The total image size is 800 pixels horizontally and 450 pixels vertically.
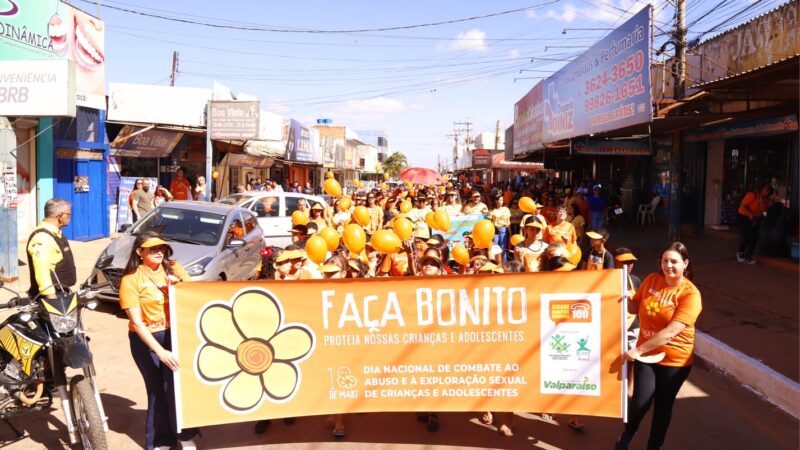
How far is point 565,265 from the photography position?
18.7 feet

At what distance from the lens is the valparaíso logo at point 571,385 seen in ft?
14.9

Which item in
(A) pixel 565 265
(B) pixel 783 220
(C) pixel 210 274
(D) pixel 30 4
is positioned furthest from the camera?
(D) pixel 30 4

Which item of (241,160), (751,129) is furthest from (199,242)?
(241,160)

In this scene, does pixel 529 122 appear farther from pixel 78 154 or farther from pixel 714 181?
pixel 78 154

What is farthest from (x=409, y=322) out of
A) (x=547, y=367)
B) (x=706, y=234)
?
(x=706, y=234)

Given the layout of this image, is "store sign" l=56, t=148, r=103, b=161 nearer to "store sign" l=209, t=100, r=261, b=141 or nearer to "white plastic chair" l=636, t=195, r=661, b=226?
"store sign" l=209, t=100, r=261, b=141

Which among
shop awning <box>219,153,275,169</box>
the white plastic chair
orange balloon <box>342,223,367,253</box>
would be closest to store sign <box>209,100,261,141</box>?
shop awning <box>219,153,275,169</box>

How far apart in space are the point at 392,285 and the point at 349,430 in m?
1.32

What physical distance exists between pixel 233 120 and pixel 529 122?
35.7 feet

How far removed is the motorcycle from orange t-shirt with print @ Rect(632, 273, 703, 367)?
12.6ft

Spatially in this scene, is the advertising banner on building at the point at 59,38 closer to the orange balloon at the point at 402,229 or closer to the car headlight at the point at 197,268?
the car headlight at the point at 197,268

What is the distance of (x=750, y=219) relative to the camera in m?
11.7

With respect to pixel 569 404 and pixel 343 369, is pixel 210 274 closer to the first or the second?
pixel 343 369

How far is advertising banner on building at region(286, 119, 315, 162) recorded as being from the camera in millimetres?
30391
